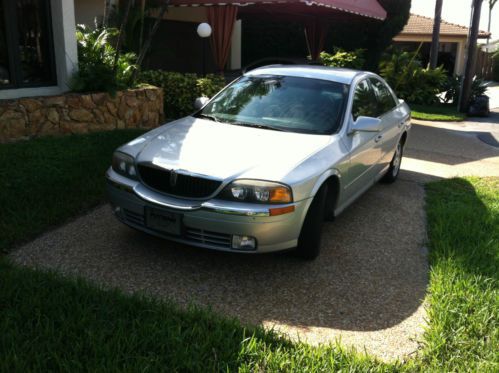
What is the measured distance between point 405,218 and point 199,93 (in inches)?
209

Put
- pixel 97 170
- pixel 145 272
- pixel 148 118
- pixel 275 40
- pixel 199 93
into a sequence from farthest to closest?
pixel 275 40 → pixel 199 93 → pixel 148 118 → pixel 97 170 → pixel 145 272

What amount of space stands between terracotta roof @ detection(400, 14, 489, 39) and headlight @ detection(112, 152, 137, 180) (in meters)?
30.4

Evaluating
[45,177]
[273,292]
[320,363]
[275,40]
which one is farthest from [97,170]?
[275,40]

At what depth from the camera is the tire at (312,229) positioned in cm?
409

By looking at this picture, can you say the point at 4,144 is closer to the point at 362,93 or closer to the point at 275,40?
the point at 362,93

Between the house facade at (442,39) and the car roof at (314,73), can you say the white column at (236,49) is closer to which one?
the house facade at (442,39)

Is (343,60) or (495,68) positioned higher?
(343,60)

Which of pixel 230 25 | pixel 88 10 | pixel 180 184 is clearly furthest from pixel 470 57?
pixel 180 184

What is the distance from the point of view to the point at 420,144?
34.1 ft

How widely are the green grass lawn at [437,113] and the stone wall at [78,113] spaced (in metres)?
8.79

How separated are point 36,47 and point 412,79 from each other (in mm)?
12897

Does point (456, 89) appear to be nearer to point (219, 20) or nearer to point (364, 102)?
point (219, 20)

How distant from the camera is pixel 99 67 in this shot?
25.1 feet

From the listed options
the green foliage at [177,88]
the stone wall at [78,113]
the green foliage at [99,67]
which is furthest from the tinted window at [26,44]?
the green foliage at [177,88]
